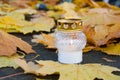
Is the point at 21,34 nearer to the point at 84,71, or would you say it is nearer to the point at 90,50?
the point at 90,50

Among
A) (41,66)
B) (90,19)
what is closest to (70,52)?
(41,66)

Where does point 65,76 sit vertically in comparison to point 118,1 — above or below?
below

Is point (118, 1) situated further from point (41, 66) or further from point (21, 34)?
point (41, 66)

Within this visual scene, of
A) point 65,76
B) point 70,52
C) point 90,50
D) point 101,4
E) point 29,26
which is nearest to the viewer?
point 65,76

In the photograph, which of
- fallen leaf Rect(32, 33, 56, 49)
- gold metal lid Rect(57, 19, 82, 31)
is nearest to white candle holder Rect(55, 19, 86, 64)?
gold metal lid Rect(57, 19, 82, 31)

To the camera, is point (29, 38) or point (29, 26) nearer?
point (29, 38)

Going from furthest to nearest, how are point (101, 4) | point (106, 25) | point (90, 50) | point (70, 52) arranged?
point (101, 4) < point (106, 25) < point (90, 50) < point (70, 52)

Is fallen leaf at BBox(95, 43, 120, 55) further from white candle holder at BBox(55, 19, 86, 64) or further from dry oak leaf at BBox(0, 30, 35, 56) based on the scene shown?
dry oak leaf at BBox(0, 30, 35, 56)

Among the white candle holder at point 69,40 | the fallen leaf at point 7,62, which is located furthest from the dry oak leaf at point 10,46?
the white candle holder at point 69,40
